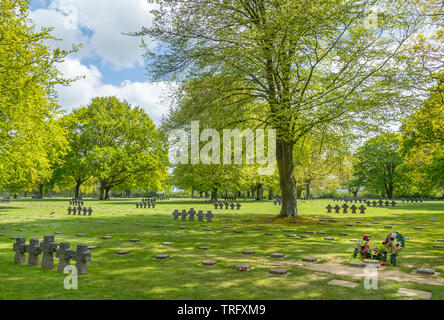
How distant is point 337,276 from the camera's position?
5648mm

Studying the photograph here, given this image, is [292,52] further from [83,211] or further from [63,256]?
[83,211]

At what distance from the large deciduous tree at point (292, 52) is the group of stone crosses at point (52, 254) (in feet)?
33.3

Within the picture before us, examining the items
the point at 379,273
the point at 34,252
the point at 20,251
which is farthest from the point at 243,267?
the point at 20,251

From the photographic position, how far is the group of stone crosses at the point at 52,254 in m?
5.67

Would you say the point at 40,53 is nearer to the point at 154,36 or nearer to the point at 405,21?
the point at 154,36

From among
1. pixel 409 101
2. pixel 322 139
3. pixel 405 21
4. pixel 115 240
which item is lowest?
pixel 115 240

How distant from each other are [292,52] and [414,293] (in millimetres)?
12642

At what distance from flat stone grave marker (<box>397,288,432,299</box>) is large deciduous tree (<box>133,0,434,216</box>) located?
9.30 metres

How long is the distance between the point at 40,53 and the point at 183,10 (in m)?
8.92

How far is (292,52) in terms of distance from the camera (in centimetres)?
1469

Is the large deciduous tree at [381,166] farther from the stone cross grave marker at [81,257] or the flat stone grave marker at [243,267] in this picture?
the stone cross grave marker at [81,257]

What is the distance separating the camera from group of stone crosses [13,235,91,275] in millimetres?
5668
